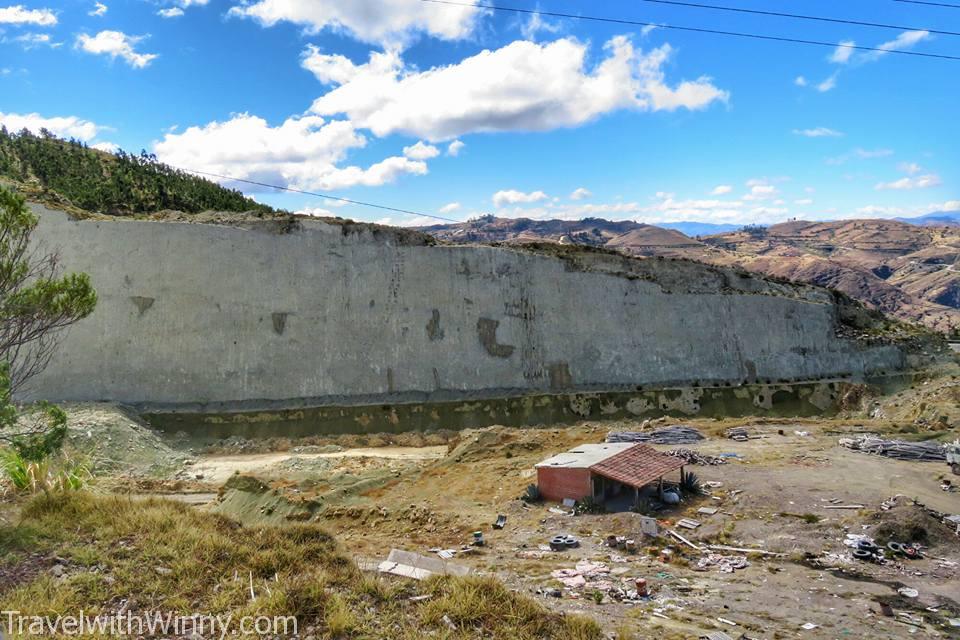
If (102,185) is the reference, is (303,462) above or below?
below

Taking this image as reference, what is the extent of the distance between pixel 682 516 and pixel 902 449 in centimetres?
833

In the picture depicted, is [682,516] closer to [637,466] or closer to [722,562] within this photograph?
[637,466]

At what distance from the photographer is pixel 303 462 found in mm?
16953

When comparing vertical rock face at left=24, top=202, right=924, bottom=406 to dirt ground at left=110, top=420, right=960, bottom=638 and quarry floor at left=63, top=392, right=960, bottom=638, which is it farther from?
dirt ground at left=110, top=420, right=960, bottom=638

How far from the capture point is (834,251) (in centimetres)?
11406

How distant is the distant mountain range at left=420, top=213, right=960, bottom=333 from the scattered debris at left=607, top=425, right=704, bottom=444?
40.0 metres

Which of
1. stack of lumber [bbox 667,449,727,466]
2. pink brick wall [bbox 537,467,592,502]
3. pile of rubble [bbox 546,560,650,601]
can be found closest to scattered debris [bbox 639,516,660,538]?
pile of rubble [bbox 546,560,650,601]

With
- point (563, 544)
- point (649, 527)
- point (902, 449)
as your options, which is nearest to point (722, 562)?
point (649, 527)

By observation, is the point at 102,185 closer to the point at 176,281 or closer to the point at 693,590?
the point at 176,281

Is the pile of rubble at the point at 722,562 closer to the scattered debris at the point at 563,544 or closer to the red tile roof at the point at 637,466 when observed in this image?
the scattered debris at the point at 563,544

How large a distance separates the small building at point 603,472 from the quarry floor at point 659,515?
1.99 ft

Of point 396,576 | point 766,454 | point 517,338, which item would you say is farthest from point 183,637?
point 517,338

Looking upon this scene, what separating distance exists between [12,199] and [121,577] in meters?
5.99

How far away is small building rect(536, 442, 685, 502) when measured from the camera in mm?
11844
